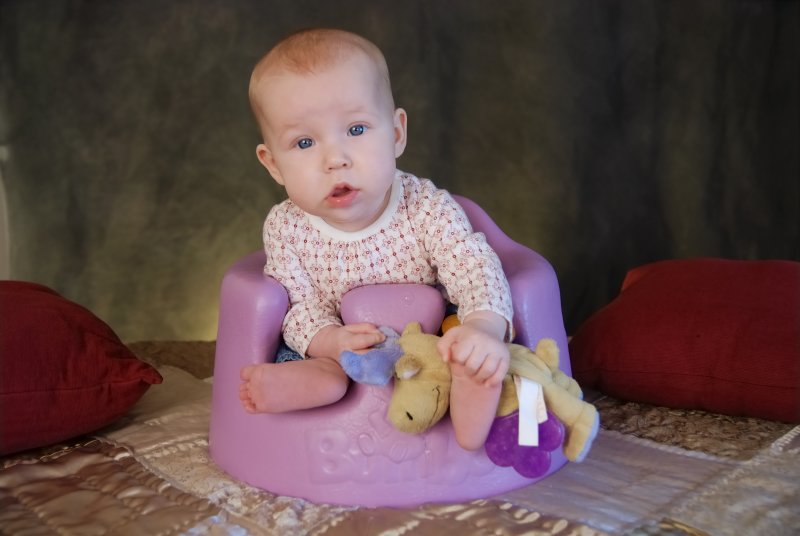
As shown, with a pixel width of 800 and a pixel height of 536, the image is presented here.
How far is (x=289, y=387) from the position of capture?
1.04 m

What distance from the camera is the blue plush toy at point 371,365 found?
1.00 m

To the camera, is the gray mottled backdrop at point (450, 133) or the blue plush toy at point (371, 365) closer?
the blue plush toy at point (371, 365)

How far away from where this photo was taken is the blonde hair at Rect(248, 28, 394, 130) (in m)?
1.09

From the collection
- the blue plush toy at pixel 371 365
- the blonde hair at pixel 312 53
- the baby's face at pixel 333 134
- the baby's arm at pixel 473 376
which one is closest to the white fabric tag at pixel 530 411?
the baby's arm at pixel 473 376

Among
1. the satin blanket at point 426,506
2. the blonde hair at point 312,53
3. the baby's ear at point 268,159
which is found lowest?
the satin blanket at point 426,506

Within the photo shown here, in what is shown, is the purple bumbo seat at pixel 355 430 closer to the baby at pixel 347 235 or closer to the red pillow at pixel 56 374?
the baby at pixel 347 235

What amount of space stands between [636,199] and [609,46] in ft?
1.23

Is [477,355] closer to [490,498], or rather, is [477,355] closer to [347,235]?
[490,498]

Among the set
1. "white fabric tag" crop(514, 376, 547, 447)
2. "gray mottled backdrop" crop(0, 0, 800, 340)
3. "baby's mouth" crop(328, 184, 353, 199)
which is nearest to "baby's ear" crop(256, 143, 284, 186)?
"baby's mouth" crop(328, 184, 353, 199)

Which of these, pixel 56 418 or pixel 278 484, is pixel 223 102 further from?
pixel 278 484

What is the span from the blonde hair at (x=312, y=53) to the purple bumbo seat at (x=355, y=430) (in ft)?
0.92

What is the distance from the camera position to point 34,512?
42.4 inches

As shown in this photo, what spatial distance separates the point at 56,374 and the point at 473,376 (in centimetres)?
69

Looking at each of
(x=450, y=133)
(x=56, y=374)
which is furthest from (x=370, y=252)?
(x=450, y=133)
